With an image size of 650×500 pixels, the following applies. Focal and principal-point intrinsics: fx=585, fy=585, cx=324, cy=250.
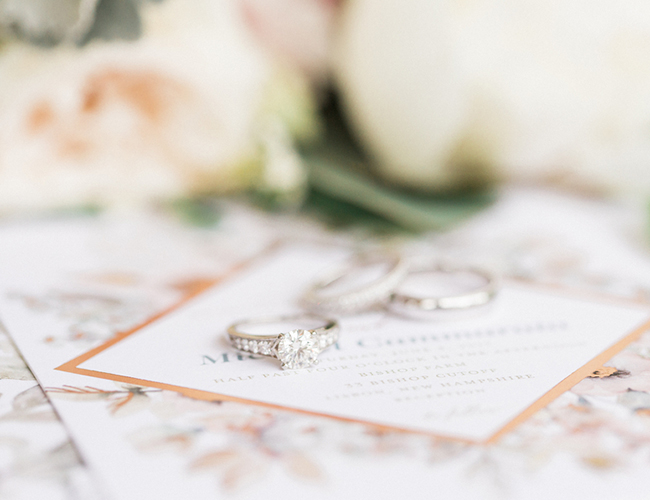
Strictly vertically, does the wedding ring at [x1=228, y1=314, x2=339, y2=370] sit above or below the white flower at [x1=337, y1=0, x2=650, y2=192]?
below

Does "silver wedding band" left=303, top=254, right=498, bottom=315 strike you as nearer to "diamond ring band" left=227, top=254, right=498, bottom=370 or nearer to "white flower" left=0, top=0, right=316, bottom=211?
"diamond ring band" left=227, top=254, right=498, bottom=370

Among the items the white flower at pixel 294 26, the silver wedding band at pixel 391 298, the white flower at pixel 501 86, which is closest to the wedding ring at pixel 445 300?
the silver wedding band at pixel 391 298

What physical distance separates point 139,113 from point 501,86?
374 millimetres

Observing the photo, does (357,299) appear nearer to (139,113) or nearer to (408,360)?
Answer: (408,360)

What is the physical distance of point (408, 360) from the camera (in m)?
0.38

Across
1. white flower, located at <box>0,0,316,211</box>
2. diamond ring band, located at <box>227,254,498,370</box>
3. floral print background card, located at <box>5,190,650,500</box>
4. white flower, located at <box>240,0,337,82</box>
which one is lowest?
floral print background card, located at <box>5,190,650,500</box>

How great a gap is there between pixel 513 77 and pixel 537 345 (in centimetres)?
28

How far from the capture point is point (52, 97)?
579 millimetres

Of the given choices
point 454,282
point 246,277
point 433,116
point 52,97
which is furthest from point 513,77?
point 52,97

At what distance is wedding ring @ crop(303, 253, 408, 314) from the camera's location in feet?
1.46

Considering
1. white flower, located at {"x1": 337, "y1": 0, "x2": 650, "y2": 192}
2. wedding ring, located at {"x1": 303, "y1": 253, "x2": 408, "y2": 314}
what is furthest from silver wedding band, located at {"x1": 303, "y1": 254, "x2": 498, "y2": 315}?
white flower, located at {"x1": 337, "y1": 0, "x2": 650, "y2": 192}

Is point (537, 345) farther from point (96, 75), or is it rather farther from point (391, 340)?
point (96, 75)

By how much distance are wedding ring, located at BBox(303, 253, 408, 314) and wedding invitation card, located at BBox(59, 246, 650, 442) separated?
0.01m

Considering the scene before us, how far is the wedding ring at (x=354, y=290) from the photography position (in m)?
0.44
